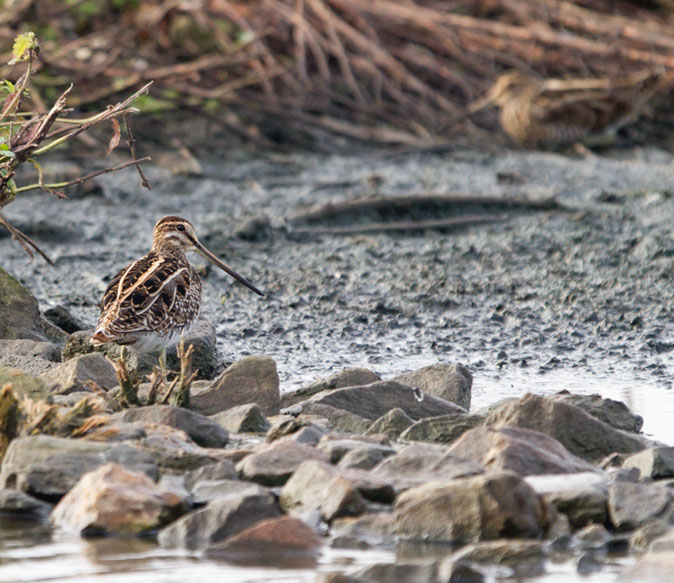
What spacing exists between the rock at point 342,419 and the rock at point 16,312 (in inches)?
62.5

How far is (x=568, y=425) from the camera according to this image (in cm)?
418

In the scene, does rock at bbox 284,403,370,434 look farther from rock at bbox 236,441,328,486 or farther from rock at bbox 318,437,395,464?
rock at bbox 236,441,328,486

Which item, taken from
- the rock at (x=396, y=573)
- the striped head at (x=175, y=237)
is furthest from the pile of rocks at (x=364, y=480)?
the striped head at (x=175, y=237)

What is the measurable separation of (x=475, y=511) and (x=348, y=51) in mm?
9265

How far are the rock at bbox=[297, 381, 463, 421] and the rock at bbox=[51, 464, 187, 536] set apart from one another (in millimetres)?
1209

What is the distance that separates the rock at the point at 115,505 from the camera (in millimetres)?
3416

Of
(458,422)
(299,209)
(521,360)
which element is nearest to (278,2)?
(299,209)

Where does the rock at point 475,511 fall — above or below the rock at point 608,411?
above

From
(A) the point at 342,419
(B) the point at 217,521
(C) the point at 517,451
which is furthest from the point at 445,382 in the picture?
(B) the point at 217,521

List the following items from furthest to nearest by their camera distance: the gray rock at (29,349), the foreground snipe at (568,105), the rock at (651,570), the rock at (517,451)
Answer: the foreground snipe at (568,105) < the gray rock at (29,349) < the rock at (517,451) < the rock at (651,570)

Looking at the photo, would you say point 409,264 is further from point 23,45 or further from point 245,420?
point 23,45

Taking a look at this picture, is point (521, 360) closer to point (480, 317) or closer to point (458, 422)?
point (480, 317)

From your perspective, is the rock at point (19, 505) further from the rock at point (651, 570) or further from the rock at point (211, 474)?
the rock at point (651, 570)

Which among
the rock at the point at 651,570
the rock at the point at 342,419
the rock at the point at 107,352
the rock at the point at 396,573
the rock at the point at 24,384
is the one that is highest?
the rock at the point at 24,384
